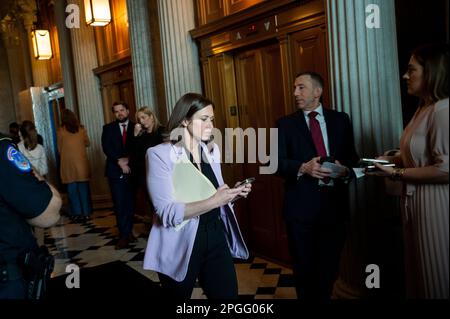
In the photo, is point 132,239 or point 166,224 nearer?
point 166,224

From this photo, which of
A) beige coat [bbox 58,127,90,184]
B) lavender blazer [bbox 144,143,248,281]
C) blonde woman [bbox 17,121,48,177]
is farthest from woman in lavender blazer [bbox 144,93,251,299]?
blonde woman [bbox 17,121,48,177]

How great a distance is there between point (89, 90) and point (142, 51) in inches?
109

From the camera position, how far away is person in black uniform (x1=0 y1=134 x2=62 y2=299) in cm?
190

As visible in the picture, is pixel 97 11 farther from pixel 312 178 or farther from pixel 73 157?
pixel 312 178

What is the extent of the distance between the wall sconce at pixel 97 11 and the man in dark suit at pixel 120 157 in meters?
1.72

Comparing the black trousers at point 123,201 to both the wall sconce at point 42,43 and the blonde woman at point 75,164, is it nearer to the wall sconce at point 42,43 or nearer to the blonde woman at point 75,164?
the blonde woman at point 75,164

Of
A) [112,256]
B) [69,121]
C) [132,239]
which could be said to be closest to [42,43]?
[69,121]

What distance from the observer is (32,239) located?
2088mm

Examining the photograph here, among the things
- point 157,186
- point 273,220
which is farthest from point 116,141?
point 157,186

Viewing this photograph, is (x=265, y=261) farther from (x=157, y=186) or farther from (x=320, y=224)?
(x=157, y=186)

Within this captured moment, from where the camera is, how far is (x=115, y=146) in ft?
18.6

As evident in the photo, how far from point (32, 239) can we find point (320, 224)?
1.71 meters

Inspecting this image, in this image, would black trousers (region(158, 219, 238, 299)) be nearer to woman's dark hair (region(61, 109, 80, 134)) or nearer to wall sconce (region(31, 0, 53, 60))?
woman's dark hair (region(61, 109, 80, 134))

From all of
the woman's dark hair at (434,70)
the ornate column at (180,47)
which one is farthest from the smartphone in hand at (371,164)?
the ornate column at (180,47)
